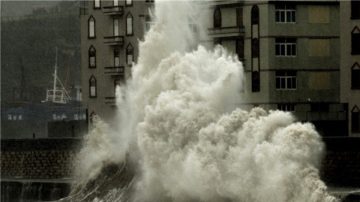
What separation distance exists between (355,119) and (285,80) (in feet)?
27.2

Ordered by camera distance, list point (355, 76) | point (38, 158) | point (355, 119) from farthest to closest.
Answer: point (38, 158) → point (355, 76) → point (355, 119)

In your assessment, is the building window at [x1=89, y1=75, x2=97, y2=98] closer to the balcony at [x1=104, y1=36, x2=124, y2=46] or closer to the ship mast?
the balcony at [x1=104, y1=36, x2=124, y2=46]

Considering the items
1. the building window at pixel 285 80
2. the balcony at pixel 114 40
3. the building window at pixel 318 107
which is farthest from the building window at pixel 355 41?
the balcony at pixel 114 40

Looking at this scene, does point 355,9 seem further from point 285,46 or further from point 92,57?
point 92,57

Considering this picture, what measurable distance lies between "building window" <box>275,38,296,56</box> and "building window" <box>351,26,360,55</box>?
7358mm

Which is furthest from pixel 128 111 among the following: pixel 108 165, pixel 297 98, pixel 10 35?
pixel 10 35

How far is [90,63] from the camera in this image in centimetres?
9006

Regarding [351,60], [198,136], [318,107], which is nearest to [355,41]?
[351,60]

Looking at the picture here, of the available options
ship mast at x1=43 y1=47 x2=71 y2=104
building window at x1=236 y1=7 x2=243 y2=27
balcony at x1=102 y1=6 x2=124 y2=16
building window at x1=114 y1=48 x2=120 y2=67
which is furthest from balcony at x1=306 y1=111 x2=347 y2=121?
ship mast at x1=43 y1=47 x2=71 y2=104

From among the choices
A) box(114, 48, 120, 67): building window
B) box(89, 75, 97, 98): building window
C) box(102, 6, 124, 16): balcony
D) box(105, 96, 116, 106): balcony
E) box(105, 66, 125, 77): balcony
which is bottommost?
box(105, 96, 116, 106): balcony

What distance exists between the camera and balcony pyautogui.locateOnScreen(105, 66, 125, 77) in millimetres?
86350

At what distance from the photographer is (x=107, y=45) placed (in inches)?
3482

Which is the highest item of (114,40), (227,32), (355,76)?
(227,32)

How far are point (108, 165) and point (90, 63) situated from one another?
129ft
